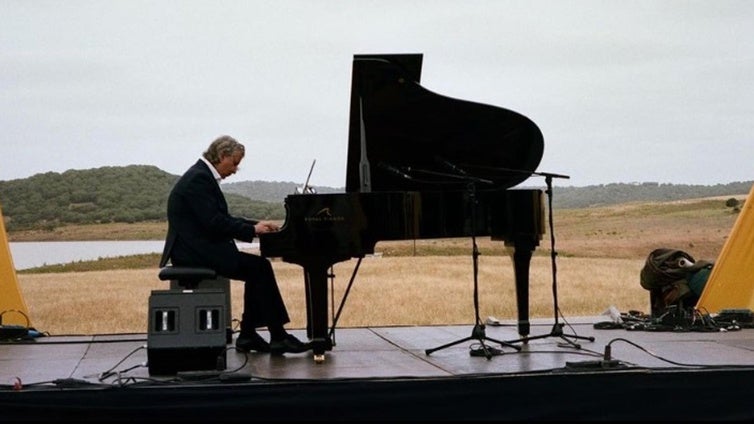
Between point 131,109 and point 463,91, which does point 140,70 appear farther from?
point 463,91

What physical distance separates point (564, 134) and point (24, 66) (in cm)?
670

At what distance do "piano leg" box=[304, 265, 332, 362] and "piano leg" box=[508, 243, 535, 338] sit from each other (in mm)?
1297

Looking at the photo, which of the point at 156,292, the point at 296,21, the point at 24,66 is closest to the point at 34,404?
the point at 156,292

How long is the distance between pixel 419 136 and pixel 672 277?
2.65 meters

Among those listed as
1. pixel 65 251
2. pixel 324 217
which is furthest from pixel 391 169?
pixel 65 251

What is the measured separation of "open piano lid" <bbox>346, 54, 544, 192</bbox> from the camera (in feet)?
18.0

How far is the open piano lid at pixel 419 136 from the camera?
550cm

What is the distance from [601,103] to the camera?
48.1 feet

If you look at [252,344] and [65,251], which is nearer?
[252,344]

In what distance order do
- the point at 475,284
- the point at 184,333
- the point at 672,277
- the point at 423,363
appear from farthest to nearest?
the point at 672,277 → the point at 475,284 → the point at 423,363 → the point at 184,333

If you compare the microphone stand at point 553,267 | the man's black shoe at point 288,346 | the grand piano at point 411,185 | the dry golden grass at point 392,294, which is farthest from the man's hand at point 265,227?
the dry golden grass at point 392,294

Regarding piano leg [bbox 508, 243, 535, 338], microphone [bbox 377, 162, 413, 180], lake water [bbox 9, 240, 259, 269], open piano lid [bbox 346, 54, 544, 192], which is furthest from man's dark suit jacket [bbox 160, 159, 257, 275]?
lake water [bbox 9, 240, 259, 269]

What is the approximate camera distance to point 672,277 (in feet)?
23.8

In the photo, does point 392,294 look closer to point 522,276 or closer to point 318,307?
point 522,276
